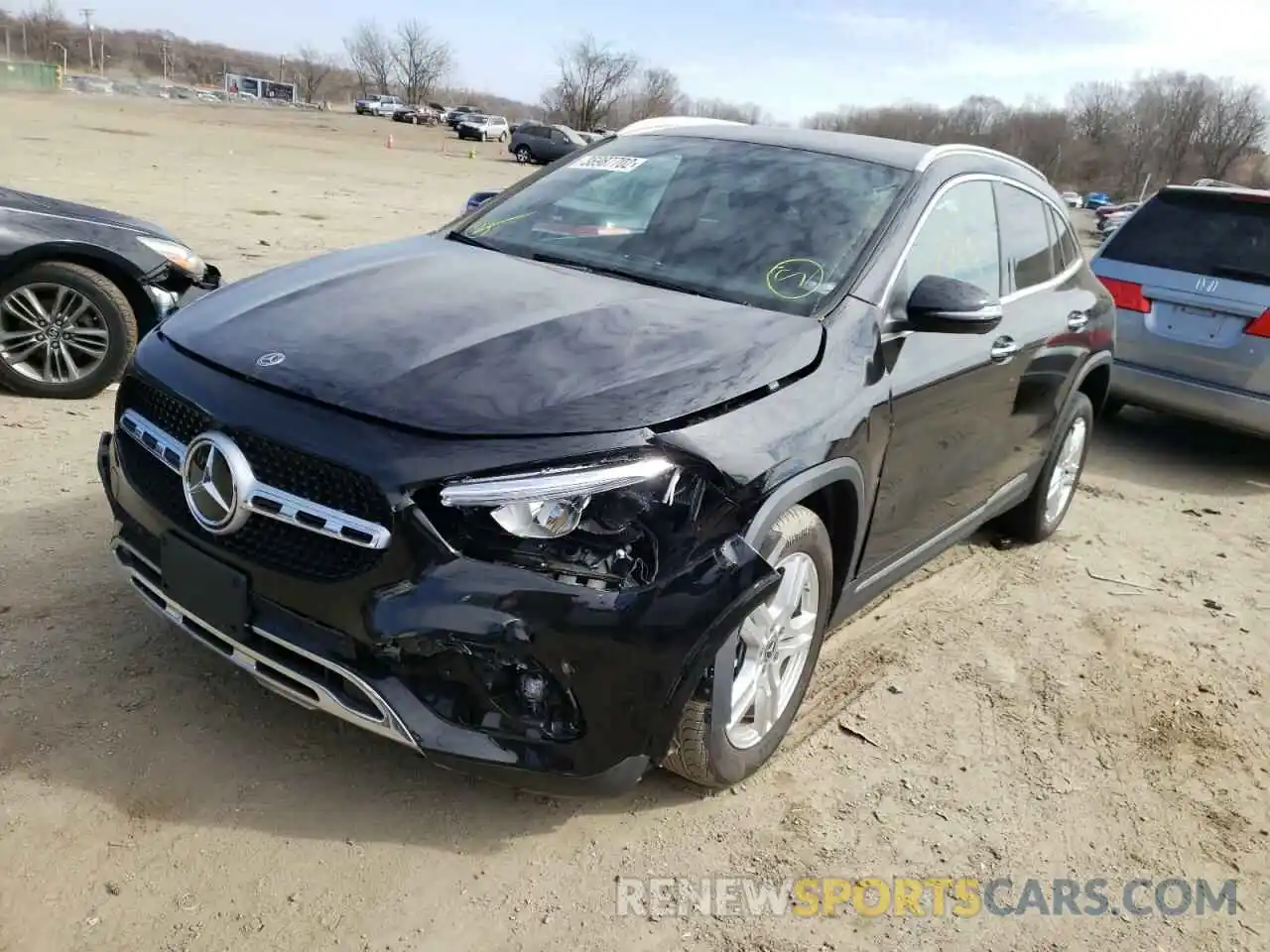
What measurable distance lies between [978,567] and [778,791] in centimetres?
228

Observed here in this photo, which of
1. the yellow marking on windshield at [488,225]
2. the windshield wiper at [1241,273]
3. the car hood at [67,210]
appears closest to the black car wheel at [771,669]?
the yellow marking on windshield at [488,225]

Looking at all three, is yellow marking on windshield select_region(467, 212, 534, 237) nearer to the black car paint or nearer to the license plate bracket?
the license plate bracket

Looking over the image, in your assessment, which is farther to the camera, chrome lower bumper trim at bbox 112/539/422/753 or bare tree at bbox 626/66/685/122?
→ bare tree at bbox 626/66/685/122

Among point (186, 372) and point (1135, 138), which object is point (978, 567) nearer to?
point (186, 372)

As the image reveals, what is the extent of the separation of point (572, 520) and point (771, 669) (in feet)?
3.20

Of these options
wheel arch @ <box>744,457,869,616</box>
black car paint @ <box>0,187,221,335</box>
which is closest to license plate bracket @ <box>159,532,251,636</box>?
wheel arch @ <box>744,457,869,616</box>

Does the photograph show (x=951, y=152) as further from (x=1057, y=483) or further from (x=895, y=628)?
(x=1057, y=483)

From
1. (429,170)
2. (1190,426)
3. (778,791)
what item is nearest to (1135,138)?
(429,170)

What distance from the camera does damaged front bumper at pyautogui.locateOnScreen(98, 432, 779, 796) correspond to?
90.4 inches

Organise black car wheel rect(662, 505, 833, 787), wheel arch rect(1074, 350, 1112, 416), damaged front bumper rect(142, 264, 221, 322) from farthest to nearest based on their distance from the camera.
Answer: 1. damaged front bumper rect(142, 264, 221, 322)
2. wheel arch rect(1074, 350, 1112, 416)
3. black car wheel rect(662, 505, 833, 787)

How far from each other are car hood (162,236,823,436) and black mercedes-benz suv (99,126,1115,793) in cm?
1

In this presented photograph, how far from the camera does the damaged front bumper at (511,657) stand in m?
2.30

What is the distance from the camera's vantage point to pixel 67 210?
573 centimetres

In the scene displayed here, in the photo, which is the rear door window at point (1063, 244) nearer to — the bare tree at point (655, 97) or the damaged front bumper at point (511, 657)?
the damaged front bumper at point (511, 657)
